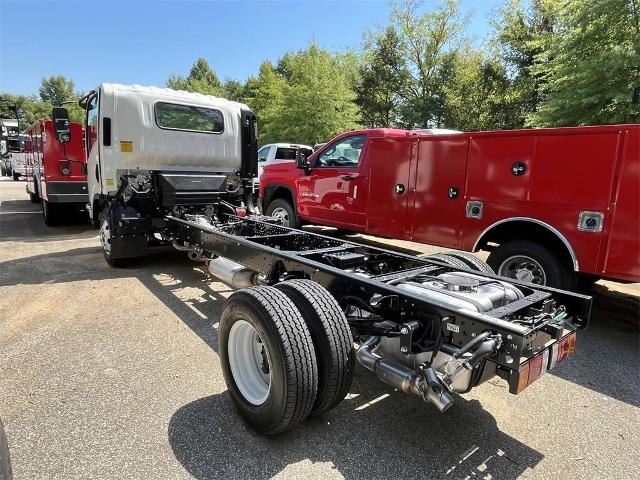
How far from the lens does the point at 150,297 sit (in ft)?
17.0

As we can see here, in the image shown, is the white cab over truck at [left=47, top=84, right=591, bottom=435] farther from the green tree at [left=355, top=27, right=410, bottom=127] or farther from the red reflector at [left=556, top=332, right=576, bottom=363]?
the green tree at [left=355, top=27, right=410, bottom=127]

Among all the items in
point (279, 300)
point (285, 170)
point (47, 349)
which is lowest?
point (47, 349)

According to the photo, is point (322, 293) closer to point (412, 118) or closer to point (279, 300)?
point (279, 300)

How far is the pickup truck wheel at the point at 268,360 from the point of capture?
2.39 meters

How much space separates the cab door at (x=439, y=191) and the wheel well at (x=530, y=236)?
39 cm

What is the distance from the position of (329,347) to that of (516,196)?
11.5ft

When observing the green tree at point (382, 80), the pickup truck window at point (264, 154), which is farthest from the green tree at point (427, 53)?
the pickup truck window at point (264, 154)

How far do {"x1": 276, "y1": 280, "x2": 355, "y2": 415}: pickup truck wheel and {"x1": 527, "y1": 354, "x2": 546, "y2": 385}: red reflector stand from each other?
3.08ft

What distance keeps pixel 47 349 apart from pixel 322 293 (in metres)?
2.65

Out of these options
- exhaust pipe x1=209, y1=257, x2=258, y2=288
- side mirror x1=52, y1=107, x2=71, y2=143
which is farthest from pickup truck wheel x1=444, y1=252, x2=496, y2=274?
side mirror x1=52, y1=107, x2=71, y2=143

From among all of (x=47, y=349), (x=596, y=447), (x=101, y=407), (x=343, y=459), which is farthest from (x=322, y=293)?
(x=47, y=349)

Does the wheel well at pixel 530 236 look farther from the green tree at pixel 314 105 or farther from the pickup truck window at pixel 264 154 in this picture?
the green tree at pixel 314 105

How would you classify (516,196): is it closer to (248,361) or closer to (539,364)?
(539,364)

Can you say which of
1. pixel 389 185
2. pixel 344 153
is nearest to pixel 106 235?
pixel 344 153
